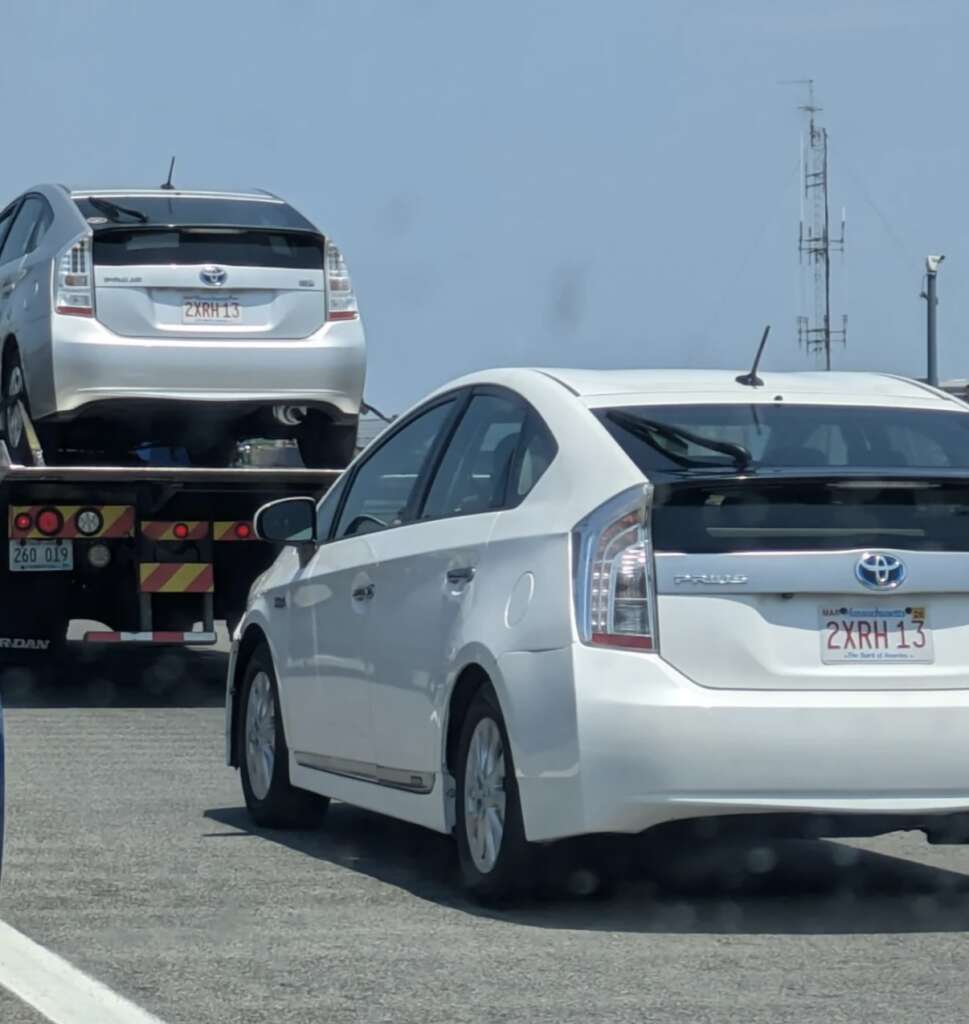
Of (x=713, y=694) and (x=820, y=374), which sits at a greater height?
(x=820, y=374)

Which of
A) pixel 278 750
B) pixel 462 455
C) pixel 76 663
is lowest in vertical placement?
pixel 76 663

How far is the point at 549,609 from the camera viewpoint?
7.38 metres

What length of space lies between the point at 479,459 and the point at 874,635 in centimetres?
161

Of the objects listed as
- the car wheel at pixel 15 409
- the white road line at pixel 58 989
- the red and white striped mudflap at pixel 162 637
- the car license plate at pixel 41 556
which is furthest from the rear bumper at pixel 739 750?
the car license plate at pixel 41 556

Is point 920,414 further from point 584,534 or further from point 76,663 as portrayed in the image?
point 76,663

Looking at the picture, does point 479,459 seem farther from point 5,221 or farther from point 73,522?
point 5,221

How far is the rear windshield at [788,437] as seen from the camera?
25.0ft

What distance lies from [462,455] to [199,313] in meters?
6.04

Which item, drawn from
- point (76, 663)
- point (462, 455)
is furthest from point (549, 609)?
point (76, 663)

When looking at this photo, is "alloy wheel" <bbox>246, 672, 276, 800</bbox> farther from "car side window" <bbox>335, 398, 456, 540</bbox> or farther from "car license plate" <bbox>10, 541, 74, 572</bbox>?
"car license plate" <bbox>10, 541, 74, 572</bbox>

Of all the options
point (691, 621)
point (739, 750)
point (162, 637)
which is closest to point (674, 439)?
point (691, 621)

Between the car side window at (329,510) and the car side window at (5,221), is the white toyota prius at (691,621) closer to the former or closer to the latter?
the car side window at (329,510)

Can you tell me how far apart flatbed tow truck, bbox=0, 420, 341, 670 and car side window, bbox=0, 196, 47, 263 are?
4.76 feet

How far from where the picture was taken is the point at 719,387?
8.11 meters
